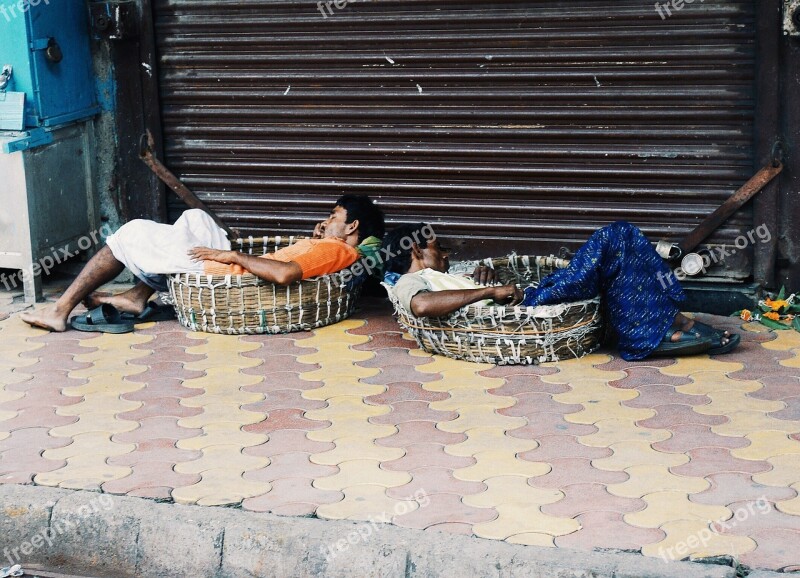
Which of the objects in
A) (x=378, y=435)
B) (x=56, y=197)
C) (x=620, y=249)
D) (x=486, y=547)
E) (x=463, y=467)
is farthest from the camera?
(x=56, y=197)

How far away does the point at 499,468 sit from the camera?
430 centimetres

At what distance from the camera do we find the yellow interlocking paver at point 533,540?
143 inches

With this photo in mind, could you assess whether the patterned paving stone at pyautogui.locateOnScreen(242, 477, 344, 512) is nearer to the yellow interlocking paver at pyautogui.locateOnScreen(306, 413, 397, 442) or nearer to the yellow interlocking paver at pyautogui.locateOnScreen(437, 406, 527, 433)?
the yellow interlocking paver at pyautogui.locateOnScreen(306, 413, 397, 442)

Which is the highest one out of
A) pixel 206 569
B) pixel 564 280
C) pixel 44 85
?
pixel 44 85

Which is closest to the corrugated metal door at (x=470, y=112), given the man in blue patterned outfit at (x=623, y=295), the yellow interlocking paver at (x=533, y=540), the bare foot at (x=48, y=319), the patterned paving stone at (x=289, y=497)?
the man in blue patterned outfit at (x=623, y=295)

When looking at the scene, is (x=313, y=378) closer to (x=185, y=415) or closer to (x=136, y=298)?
(x=185, y=415)

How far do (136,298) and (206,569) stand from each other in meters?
2.90

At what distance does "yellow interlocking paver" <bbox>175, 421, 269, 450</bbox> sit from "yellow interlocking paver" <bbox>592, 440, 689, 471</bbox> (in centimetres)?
137

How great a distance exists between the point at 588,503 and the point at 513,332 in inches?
61.8

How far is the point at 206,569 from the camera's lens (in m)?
3.85

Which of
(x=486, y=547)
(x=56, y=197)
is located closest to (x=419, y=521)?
(x=486, y=547)

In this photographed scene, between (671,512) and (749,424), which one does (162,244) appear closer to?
(749,424)

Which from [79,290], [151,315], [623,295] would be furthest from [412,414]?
[79,290]

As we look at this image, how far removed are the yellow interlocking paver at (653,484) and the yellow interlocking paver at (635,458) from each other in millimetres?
63
